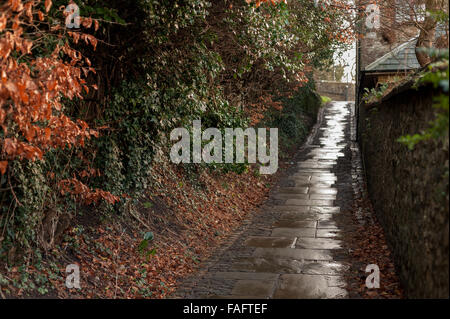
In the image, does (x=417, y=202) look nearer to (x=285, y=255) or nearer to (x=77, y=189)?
(x=285, y=255)

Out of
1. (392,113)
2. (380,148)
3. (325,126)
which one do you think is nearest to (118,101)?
(392,113)

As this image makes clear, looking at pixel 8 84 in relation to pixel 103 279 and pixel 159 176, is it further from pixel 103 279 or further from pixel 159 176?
pixel 159 176

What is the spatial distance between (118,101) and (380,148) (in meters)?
5.16

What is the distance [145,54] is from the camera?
22.4 ft

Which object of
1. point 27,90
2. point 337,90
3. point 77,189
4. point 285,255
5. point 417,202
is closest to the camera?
point 27,90

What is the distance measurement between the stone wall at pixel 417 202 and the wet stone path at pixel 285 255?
920 millimetres

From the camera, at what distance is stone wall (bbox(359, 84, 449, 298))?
3570 mm

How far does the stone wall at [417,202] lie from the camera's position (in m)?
3.57

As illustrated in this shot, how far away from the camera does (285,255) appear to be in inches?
274

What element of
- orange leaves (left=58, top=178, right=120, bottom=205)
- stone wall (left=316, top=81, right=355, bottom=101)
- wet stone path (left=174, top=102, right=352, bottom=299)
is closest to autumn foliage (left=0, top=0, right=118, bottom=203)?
orange leaves (left=58, top=178, right=120, bottom=205)

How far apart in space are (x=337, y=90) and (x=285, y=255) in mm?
38216

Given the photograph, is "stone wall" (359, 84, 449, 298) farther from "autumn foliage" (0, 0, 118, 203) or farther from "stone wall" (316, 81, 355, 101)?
"stone wall" (316, 81, 355, 101)

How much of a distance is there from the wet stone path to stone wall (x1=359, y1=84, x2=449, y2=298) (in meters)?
0.92

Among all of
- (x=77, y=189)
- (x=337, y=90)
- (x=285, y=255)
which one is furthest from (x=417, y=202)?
(x=337, y=90)
